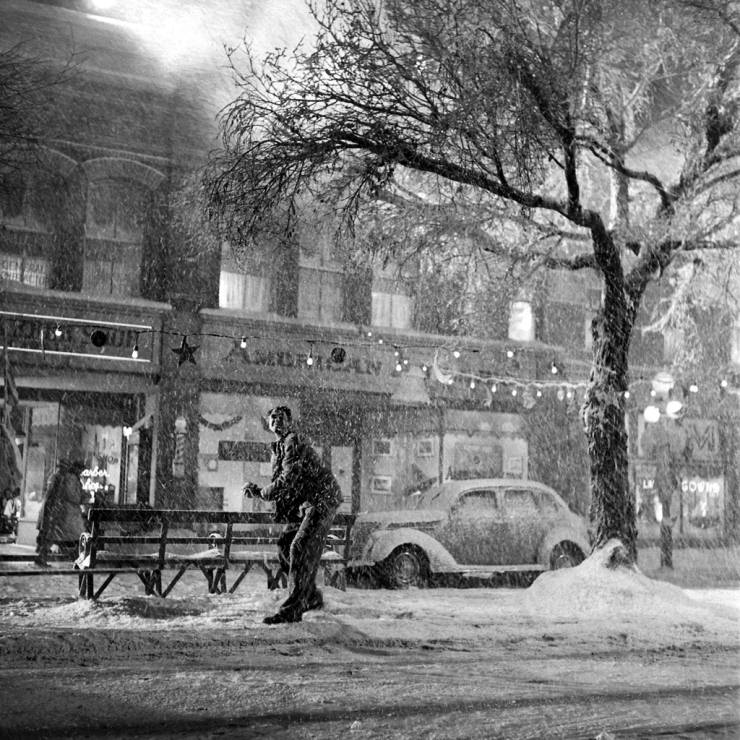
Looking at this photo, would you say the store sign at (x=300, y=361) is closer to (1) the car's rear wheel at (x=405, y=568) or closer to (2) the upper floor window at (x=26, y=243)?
(2) the upper floor window at (x=26, y=243)

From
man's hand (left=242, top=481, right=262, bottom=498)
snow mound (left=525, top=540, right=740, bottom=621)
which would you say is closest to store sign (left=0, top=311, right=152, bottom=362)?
man's hand (left=242, top=481, right=262, bottom=498)

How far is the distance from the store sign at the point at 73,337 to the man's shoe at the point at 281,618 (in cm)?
920

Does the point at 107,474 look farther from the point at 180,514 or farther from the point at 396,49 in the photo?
the point at 396,49

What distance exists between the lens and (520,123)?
9.62m

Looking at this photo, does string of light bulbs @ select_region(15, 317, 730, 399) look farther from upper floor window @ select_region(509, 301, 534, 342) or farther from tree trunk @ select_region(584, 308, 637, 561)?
tree trunk @ select_region(584, 308, 637, 561)

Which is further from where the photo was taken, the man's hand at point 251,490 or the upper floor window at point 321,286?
the upper floor window at point 321,286

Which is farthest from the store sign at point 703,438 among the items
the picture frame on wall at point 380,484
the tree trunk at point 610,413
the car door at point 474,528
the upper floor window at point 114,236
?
the upper floor window at point 114,236

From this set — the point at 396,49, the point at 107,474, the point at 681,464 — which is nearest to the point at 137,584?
the point at 107,474

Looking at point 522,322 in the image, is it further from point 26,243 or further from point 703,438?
point 26,243

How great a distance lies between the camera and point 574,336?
78.3 ft

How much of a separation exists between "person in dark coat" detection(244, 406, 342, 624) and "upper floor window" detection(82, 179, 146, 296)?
10.7 meters

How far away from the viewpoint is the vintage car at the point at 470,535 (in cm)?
1366

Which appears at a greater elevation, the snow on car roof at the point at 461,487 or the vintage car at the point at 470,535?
the snow on car roof at the point at 461,487

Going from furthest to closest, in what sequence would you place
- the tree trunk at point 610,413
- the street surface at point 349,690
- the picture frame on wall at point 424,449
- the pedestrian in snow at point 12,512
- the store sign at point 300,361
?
the picture frame on wall at point 424,449, the store sign at point 300,361, the pedestrian in snow at point 12,512, the tree trunk at point 610,413, the street surface at point 349,690
